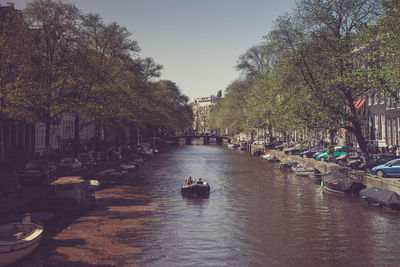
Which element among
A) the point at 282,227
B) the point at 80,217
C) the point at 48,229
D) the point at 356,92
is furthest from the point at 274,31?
the point at 48,229

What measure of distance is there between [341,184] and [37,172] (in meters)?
27.4

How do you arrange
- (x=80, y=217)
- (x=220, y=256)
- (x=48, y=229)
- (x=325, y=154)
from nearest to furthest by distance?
(x=220, y=256) < (x=48, y=229) < (x=80, y=217) < (x=325, y=154)

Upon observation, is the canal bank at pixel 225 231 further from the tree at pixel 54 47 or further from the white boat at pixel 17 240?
the tree at pixel 54 47

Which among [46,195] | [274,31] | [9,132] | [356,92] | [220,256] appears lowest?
[220,256]

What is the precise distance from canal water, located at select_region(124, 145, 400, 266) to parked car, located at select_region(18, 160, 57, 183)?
947cm

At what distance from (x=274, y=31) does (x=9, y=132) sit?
33059 millimetres

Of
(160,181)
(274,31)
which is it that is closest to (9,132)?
(160,181)

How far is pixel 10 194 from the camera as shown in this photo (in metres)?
33.0

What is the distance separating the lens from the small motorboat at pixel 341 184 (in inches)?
1654

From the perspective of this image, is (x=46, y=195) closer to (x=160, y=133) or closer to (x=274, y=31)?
(x=274, y=31)

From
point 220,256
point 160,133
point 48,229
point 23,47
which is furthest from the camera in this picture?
point 160,133

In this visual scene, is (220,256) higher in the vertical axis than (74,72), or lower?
lower

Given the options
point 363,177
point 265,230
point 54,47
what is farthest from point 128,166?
point 265,230

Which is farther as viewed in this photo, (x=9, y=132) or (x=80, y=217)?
(x=9, y=132)
